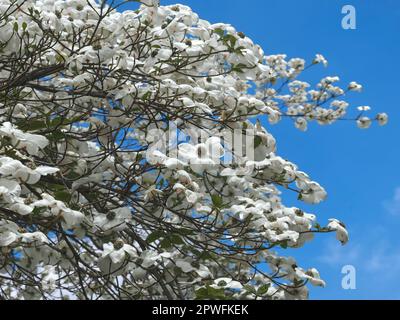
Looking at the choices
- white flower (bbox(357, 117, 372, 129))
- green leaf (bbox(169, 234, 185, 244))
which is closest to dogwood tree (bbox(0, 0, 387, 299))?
green leaf (bbox(169, 234, 185, 244))

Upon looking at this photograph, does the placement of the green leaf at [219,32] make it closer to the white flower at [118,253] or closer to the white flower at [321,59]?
the white flower at [118,253]

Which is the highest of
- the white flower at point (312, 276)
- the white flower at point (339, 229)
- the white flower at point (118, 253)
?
the white flower at point (339, 229)

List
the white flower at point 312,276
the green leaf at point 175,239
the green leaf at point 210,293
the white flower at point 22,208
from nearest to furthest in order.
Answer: the white flower at point 22,208, the green leaf at point 210,293, the green leaf at point 175,239, the white flower at point 312,276

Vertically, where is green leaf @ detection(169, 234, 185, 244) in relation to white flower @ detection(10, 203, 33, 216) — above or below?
above

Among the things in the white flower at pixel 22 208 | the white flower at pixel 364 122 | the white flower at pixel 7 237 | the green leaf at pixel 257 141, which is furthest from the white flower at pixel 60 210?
the white flower at pixel 364 122

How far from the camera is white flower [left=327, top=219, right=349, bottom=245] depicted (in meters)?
3.45

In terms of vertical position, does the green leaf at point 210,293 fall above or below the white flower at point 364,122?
below

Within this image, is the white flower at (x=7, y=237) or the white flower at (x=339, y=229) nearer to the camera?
the white flower at (x=7, y=237)

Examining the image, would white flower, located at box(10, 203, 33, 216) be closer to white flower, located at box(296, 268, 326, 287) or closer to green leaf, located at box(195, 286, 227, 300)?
green leaf, located at box(195, 286, 227, 300)

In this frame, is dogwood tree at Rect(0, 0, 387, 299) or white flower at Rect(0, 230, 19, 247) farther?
dogwood tree at Rect(0, 0, 387, 299)

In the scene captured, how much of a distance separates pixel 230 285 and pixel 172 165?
646 mm

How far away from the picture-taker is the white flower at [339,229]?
3.45 meters

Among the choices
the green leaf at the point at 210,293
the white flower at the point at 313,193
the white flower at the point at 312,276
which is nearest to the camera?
the green leaf at the point at 210,293

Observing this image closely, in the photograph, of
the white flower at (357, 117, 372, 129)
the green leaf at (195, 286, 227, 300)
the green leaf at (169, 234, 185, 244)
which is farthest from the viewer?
the white flower at (357, 117, 372, 129)
